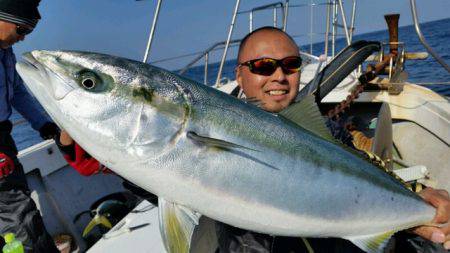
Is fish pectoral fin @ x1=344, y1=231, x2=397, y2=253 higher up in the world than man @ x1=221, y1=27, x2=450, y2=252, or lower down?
lower down

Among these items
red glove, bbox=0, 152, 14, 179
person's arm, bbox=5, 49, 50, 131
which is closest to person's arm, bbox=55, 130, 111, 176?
red glove, bbox=0, 152, 14, 179

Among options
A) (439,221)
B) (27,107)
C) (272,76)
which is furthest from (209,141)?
(27,107)

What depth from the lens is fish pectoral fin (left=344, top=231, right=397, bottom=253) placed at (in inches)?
63.0

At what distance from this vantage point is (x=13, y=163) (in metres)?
3.14

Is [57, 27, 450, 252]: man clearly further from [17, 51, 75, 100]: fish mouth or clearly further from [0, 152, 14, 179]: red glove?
[0, 152, 14, 179]: red glove

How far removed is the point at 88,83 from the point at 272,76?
1.28 metres

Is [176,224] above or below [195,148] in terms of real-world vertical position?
below

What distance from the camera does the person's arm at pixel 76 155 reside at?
1843 mm

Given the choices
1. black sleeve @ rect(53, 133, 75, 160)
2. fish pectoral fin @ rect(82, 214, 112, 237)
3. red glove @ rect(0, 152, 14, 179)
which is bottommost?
fish pectoral fin @ rect(82, 214, 112, 237)

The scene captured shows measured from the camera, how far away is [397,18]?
16.8ft

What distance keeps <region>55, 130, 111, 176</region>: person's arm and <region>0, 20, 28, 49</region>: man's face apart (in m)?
1.52

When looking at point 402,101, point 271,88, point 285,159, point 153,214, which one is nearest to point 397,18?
point 402,101

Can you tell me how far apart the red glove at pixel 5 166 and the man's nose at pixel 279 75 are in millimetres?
2312

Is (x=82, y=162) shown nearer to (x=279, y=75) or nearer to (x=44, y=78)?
(x=44, y=78)
